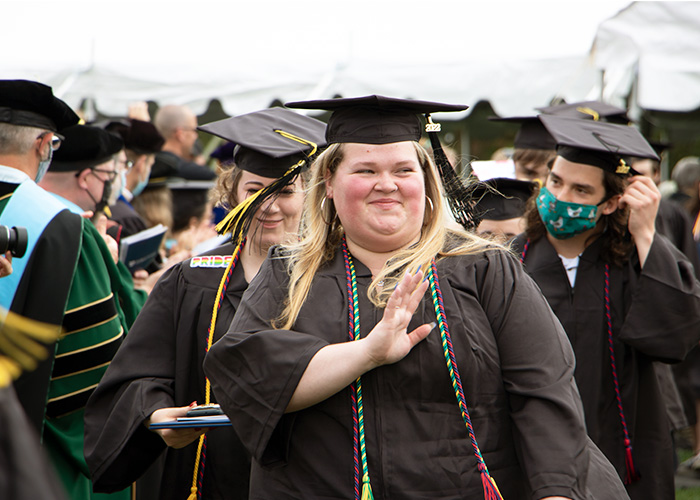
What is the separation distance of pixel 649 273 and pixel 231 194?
1.90 metres

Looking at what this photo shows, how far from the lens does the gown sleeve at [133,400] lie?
9.93 feet

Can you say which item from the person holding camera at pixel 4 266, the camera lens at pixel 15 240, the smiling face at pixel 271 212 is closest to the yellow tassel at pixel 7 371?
the camera lens at pixel 15 240

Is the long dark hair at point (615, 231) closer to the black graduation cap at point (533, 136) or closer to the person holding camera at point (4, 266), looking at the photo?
the black graduation cap at point (533, 136)

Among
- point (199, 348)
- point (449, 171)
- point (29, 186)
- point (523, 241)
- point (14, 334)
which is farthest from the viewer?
point (523, 241)

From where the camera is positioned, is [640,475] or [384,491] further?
[640,475]

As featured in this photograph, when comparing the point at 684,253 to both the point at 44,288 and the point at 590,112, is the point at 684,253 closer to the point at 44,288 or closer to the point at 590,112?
the point at 590,112

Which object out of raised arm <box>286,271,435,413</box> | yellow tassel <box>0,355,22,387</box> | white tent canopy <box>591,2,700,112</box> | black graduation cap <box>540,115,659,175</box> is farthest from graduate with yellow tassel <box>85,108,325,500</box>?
white tent canopy <box>591,2,700,112</box>

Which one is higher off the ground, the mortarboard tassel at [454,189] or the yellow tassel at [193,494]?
the mortarboard tassel at [454,189]

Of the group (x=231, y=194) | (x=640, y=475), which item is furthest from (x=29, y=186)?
(x=640, y=475)

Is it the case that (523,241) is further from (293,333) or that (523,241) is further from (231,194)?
(293,333)

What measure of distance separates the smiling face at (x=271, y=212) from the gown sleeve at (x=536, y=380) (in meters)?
1.18

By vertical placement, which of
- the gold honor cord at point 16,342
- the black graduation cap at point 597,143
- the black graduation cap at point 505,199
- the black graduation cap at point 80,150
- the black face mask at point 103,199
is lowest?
the black graduation cap at point 505,199

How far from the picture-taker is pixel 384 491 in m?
2.30

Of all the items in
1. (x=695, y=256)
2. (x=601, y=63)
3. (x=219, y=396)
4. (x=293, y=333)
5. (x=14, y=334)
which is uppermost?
(x=14, y=334)
